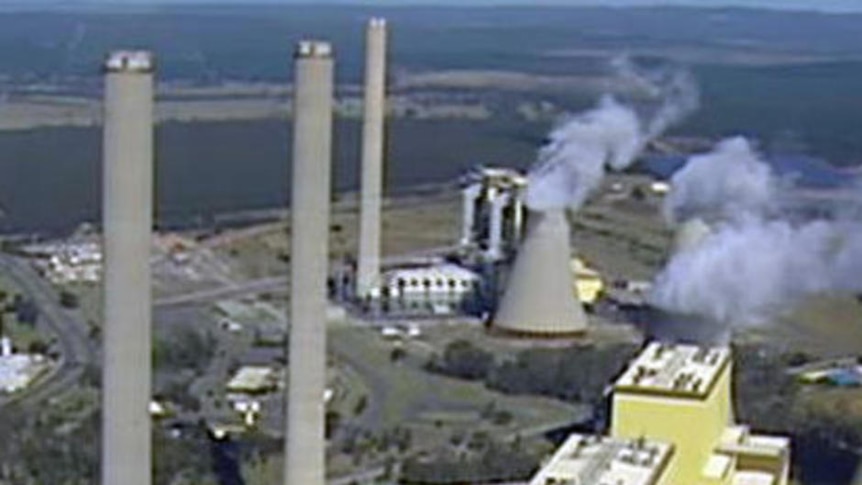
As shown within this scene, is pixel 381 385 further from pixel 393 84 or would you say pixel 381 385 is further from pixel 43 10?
pixel 43 10

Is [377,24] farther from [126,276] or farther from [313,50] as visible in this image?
[126,276]

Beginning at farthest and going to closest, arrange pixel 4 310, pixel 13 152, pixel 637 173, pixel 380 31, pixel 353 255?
1. pixel 13 152
2. pixel 637 173
3. pixel 353 255
4. pixel 380 31
5. pixel 4 310

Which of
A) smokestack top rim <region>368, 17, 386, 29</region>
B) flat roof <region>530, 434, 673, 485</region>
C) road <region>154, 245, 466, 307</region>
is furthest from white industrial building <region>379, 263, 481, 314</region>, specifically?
flat roof <region>530, 434, 673, 485</region>

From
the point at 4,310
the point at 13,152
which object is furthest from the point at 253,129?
the point at 4,310

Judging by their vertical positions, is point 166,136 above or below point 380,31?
below

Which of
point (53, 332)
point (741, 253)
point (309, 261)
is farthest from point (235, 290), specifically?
point (309, 261)
